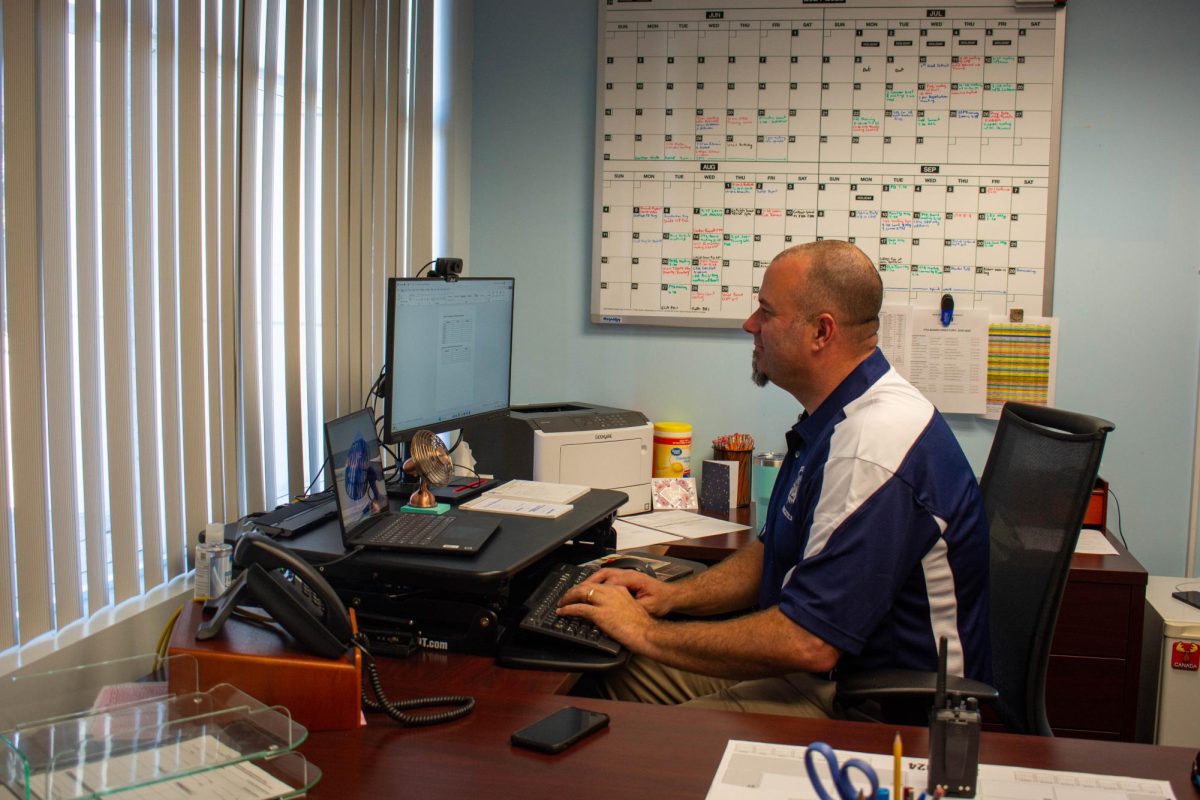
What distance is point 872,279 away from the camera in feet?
6.79

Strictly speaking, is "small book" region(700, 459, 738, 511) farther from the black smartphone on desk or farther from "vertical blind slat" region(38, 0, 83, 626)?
"vertical blind slat" region(38, 0, 83, 626)

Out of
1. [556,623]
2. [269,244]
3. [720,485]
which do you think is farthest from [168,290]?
[720,485]

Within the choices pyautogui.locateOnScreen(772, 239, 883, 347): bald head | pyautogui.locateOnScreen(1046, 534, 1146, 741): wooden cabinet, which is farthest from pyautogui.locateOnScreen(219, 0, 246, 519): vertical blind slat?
pyautogui.locateOnScreen(1046, 534, 1146, 741): wooden cabinet

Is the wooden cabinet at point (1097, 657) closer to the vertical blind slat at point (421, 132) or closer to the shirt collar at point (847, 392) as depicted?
the shirt collar at point (847, 392)

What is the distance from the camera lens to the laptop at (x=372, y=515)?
1.91m

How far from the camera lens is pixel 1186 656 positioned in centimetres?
281

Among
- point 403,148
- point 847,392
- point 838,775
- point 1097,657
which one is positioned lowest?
point 1097,657

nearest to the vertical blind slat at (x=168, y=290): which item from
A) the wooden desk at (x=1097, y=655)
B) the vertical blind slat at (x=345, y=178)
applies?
the vertical blind slat at (x=345, y=178)

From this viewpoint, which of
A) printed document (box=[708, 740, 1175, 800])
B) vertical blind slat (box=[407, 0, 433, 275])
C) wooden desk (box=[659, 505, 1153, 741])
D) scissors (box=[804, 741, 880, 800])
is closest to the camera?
scissors (box=[804, 741, 880, 800])

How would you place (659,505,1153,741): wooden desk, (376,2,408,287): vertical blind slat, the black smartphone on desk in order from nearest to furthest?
the black smartphone on desk, (659,505,1153,741): wooden desk, (376,2,408,287): vertical blind slat

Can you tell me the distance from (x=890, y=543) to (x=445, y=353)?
120 cm

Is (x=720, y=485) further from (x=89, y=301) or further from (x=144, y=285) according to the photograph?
(x=89, y=301)

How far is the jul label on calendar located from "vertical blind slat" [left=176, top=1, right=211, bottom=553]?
2375 mm

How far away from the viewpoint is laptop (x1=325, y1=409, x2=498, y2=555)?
1905mm
